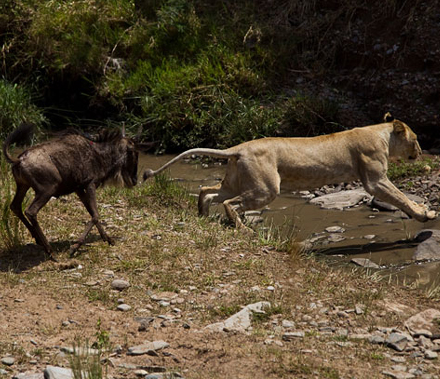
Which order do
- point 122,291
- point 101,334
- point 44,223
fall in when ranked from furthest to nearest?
1. point 44,223
2. point 122,291
3. point 101,334

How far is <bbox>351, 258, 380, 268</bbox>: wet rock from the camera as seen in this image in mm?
7473

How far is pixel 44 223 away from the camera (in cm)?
757

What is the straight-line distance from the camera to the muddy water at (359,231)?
7.44 meters

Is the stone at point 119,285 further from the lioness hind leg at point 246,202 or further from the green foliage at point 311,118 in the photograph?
the green foliage at point 311,118

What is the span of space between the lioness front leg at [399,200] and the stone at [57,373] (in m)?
4.98

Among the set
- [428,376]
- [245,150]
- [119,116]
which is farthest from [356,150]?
[119,116]

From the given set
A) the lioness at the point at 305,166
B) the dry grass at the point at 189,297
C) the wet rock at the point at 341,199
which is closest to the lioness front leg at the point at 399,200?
the lioness at the point at 305,166

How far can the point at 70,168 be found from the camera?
22.2 feet

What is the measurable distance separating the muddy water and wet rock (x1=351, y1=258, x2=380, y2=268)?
7 cm

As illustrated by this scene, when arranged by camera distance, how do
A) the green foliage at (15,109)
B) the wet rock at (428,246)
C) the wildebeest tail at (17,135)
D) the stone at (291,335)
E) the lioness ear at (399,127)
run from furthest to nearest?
the green foliage at (15,109)
the lioness ear at (399,127)
the wet rock at (428,246)
the wildebeest tail at (17,135)
the stone at (291,335)

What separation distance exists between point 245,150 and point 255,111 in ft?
12.0

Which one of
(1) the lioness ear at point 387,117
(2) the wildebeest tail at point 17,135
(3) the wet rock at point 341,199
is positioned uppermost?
(2) the wildebeest tail at point 17,135

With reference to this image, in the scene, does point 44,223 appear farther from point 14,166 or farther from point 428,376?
point 428,376

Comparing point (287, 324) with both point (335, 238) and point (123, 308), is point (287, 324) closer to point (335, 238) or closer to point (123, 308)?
point (123, 308)
